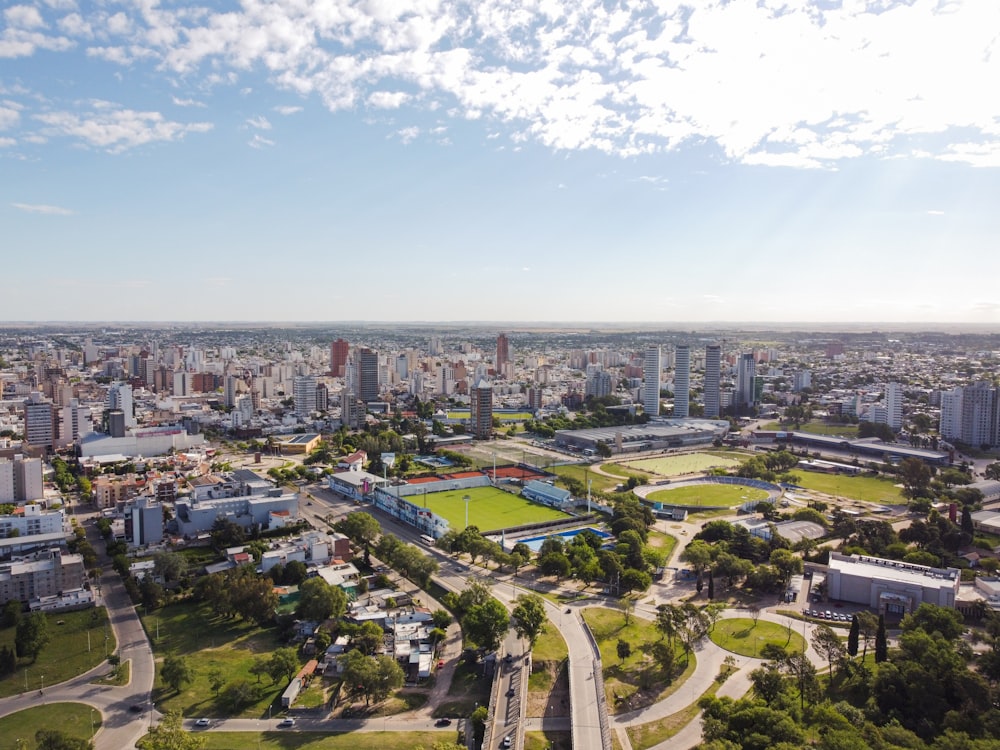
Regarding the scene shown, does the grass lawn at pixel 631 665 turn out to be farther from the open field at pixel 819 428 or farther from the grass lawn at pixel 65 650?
the open field at pixel 819 428

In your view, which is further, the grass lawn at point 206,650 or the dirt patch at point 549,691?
the grass lawn at point 206,650

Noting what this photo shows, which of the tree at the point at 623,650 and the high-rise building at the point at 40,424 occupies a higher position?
the high-rise building at the point at 40,424

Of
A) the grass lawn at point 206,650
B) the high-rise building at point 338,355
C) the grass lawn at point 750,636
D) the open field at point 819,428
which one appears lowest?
the grass lawn at point 206,650

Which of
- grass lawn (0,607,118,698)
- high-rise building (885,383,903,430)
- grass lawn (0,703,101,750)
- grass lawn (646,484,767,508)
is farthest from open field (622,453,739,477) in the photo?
grass lawn (0,703,101,750)

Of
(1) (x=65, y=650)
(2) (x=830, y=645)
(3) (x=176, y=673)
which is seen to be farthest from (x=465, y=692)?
(1) (x=65, y=650)

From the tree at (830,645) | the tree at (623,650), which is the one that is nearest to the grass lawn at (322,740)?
the tree at (623,650)

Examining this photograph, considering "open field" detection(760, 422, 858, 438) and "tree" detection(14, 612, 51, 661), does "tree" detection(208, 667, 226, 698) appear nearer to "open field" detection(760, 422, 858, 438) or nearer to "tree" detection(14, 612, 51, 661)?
"tree" detection(14, 612, 51, 661)

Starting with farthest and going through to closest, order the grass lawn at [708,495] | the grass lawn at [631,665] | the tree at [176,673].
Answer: the grass lawn at [708,495], the tree at [176,673], the grass lawn at [631,665]
